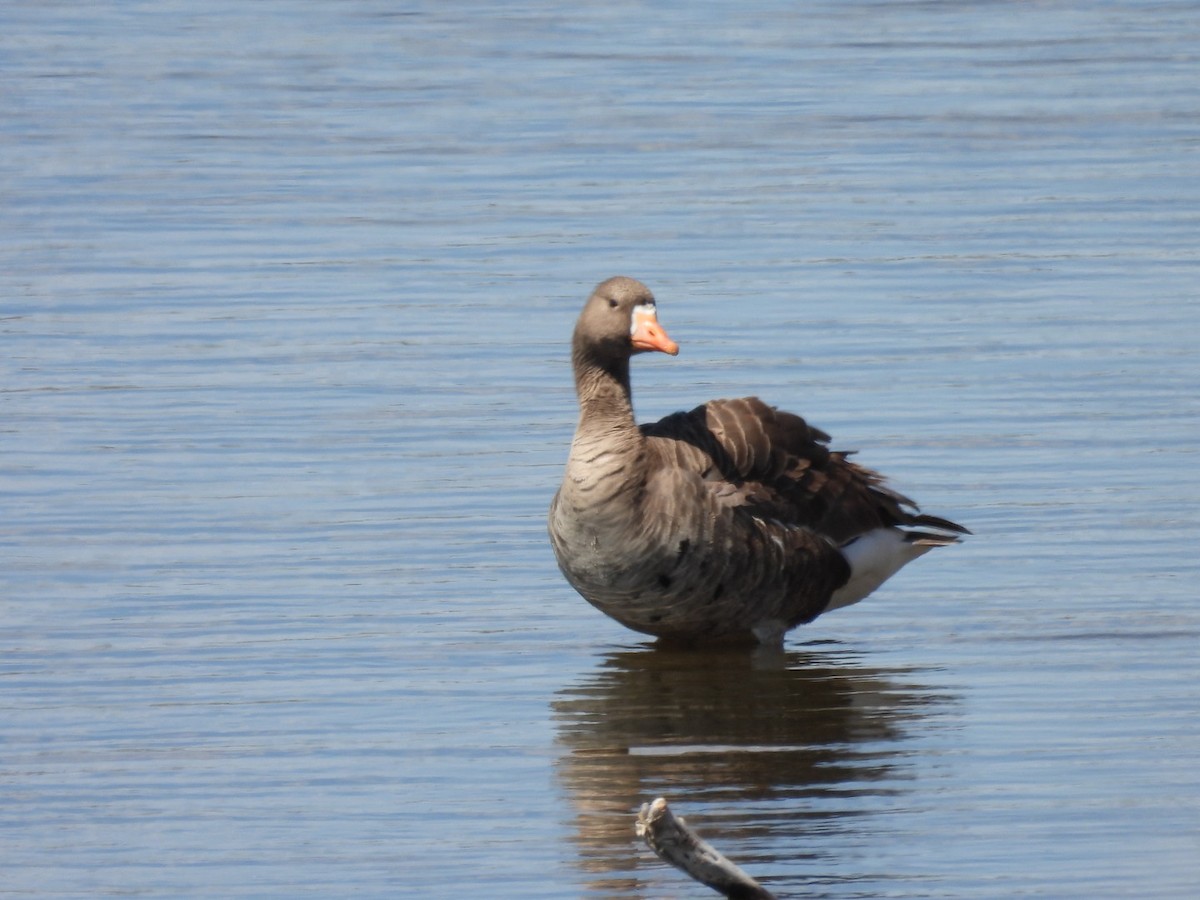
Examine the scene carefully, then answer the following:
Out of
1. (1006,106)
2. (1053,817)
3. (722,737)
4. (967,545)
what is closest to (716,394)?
(967,545)

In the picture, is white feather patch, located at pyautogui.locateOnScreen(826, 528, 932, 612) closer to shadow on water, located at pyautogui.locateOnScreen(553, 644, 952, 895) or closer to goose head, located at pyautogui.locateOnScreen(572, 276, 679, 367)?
shadow on water, located at pyautogui.locateOnScreen(553, 644, 952, 895)

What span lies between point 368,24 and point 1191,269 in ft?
43.2

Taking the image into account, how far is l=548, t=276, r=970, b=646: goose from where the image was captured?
32.1 feet

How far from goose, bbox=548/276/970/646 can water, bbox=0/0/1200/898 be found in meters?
0.28

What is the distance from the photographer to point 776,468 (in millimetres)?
10453

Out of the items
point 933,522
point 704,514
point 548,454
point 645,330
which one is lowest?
point 548,454

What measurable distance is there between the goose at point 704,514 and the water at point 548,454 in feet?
0.91

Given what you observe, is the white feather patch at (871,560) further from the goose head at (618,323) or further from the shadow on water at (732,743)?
the goose head at (618,323)

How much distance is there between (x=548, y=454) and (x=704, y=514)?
2879mm

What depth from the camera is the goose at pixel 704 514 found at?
9.80m

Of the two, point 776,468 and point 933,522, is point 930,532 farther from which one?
point 776,468

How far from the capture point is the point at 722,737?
29.8 feet

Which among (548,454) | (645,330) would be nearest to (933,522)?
(645,330)

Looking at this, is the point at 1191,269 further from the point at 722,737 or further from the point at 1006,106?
the point at 722,737
